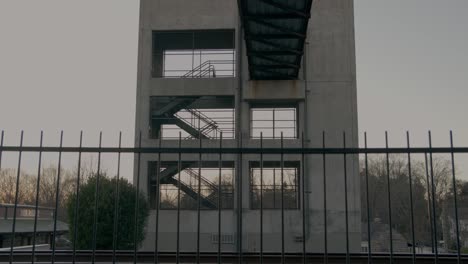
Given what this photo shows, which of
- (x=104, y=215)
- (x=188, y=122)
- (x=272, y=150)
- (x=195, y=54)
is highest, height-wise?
(x=195, y=54)

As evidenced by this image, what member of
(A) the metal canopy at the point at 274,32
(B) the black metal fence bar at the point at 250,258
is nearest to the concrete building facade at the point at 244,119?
(A) the metal canopy at the point at 274,32

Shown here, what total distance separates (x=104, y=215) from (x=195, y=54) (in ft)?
53.1

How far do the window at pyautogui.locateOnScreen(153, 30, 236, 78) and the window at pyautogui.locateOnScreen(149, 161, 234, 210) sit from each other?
5.83m

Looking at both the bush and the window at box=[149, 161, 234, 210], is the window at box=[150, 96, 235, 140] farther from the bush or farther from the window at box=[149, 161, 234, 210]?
the bush

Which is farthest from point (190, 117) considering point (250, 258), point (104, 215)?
point (250, 258)

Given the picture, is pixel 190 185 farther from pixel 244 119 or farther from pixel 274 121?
pixel 274 121

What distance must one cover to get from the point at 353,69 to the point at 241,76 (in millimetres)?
6795

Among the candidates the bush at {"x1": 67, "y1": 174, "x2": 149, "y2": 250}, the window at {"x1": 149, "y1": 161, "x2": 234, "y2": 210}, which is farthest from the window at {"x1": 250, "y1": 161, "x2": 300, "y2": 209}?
the bush at {"x1": 67, "y1": 174, "x2": 149, "y2": 250}

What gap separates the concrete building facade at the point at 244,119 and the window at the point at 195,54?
0.43ft

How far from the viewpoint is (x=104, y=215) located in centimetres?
1856

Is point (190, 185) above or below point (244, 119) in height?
below

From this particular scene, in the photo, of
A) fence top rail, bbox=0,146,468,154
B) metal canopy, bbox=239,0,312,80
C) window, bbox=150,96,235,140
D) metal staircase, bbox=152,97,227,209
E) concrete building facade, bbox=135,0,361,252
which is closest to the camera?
fence top rail, bbox=0,146,468,154

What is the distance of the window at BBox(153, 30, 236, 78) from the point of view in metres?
30.6

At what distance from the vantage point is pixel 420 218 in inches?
1586
